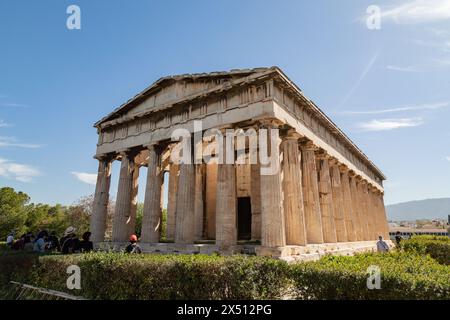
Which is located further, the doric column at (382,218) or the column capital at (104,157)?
the doric column at (382,218)

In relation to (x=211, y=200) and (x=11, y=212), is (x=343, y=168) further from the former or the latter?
(x=11, y=212)

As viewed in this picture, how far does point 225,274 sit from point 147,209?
40.4ft

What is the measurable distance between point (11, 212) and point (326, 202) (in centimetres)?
5354

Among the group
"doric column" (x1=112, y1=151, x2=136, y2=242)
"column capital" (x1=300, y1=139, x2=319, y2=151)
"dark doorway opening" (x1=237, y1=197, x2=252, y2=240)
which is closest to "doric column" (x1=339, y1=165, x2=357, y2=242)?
"column capital" (x1=300, y1=139, x2=319, y2=151)

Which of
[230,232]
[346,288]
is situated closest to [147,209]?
[230,232]

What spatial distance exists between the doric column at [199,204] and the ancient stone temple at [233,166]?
0.09m

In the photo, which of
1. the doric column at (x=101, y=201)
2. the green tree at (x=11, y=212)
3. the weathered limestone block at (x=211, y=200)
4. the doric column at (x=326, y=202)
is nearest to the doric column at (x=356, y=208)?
the doric column at (x=326, y=202)

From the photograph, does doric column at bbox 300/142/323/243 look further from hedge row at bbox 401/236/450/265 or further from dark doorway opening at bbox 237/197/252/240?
dark doorway opening at bbox 237/197/252/240

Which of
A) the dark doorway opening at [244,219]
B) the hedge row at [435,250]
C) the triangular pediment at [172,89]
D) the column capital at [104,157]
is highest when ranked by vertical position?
the triangular pediment at [172,89]

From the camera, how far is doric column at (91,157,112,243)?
840 inches

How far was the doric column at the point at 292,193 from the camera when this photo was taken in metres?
15.1

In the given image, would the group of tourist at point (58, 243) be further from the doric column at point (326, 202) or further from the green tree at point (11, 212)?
the green tree at point (11, 212)

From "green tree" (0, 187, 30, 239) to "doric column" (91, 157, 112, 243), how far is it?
111 ft

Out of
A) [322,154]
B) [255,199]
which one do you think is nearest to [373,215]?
[322,154]
